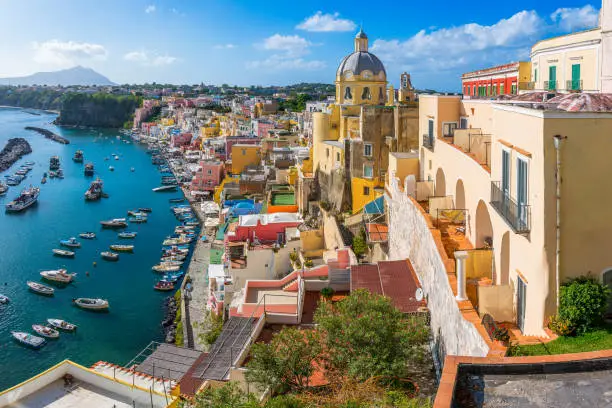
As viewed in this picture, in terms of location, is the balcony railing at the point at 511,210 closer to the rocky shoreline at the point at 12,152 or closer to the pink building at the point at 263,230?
the pink building at the point at 263,230

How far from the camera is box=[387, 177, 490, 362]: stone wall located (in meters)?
6.31

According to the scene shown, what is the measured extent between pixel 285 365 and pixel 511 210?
3304mm

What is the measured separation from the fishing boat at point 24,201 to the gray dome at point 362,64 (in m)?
29.7

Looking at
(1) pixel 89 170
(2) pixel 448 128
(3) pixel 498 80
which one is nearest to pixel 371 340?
(2) pixel 448 128

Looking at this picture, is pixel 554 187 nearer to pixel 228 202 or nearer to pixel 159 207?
pixel 228 202

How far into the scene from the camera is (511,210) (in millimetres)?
6270

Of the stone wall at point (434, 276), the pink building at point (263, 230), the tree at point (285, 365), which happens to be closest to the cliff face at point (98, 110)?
the pink building at point (263, 230)

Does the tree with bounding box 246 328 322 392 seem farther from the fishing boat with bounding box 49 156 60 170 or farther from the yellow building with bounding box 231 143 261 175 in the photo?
the fishing boat with bounding box 49 156 60 170

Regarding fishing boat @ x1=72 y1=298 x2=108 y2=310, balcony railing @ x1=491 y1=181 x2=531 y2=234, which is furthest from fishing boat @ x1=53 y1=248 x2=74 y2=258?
balcony railing @ x1=491 y1=181 x2=531 y2=234

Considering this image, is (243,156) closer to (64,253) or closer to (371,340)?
(64,253)

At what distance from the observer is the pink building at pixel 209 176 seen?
44.9 m

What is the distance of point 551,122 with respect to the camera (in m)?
5.33

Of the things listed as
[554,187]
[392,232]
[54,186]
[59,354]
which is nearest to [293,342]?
[554,187]

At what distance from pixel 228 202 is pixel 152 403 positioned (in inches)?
919
